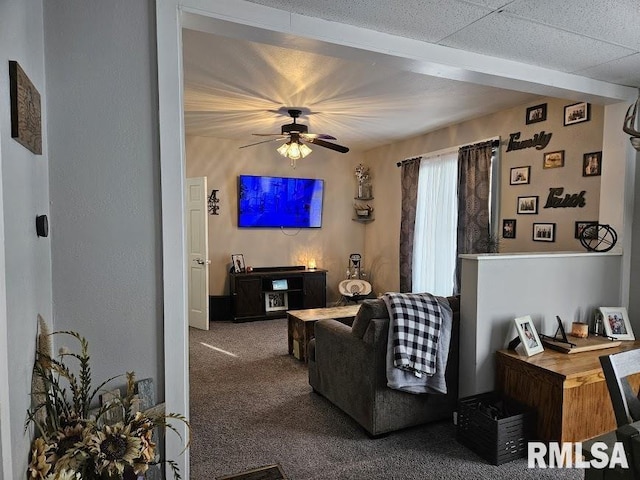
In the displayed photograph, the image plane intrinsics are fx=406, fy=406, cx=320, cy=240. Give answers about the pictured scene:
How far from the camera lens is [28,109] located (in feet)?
4.13

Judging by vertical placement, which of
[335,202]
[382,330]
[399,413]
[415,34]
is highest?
[415,34]

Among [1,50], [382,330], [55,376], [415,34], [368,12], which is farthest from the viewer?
[382,330]

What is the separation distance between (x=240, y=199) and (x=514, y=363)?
441cm

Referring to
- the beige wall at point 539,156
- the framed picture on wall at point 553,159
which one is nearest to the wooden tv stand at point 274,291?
the beige wall at point 539,156

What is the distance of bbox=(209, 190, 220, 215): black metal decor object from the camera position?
595 centimetres

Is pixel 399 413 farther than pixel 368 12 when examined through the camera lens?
Yes

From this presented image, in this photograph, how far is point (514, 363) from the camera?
263 cm

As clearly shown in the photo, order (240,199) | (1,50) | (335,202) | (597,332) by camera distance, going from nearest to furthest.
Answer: (1,50)
(597,332)
(240,199)
(335,202)

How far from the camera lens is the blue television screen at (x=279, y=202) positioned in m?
6.05

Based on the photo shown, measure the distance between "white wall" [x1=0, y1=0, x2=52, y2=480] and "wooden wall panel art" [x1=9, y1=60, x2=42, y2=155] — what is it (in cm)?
2

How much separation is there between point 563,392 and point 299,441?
1.63 metres

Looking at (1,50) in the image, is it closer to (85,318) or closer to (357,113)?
(85,318)

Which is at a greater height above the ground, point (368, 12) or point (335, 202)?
point (368, 12)

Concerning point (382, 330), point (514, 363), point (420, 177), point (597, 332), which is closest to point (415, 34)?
point (382, 330)
